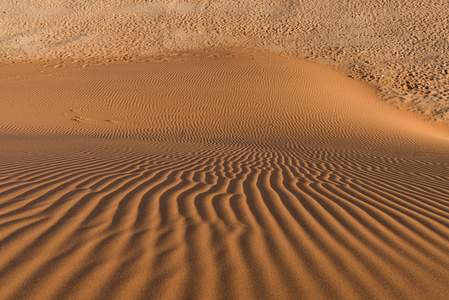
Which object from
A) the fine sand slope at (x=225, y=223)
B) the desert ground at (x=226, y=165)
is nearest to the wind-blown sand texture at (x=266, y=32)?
the desert ground at (x=226, y=165)

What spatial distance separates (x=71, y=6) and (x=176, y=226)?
97.7 ft

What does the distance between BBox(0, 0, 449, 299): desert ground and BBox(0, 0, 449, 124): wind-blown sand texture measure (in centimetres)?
20

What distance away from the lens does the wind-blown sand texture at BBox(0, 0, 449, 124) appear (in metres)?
19.4

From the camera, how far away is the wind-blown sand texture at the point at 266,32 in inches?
763

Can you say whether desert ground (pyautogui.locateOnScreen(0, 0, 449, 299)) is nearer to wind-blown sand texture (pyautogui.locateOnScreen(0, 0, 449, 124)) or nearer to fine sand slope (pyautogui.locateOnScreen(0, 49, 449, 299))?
fine sand slope (pyautogui.locateOnScreen(0, 49, 449, 299))

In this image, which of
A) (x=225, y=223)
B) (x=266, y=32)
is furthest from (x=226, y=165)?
(x=266, y=32)

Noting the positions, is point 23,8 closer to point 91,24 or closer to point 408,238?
point 91,24

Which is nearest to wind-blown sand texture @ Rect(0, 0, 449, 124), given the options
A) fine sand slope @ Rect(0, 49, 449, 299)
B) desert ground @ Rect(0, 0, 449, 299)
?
desert ground @ Rect(0, 0, 449, 299)

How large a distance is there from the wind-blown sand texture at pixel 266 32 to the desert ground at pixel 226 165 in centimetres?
20

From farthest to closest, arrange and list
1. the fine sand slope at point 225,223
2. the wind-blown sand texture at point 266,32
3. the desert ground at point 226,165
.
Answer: the wind-blown sand texture at point 266,32 < the desert ground at point 226,165 < the fine sand slope at point 225,223

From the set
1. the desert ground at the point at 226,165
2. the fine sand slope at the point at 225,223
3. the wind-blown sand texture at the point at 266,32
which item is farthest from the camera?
the wind-blown sand texture at the point at 266,32

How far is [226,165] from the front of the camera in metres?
5.82

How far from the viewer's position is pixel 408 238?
8.20 feet

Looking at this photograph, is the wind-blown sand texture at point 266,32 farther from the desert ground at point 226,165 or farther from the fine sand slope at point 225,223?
the fine sand slope at point 225,223
